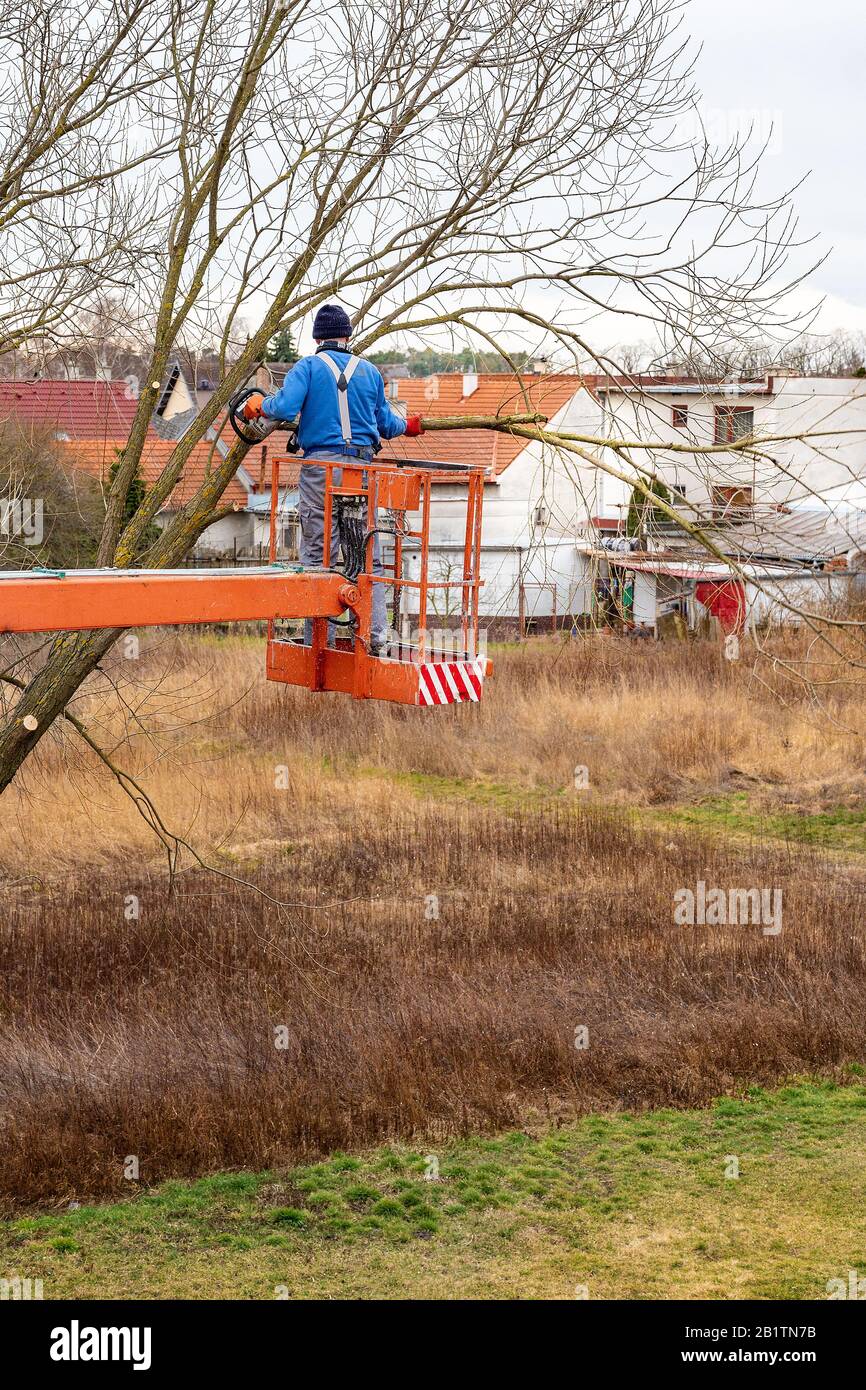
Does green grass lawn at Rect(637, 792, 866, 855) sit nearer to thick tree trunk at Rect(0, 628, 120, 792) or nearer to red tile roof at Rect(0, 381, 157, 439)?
red tile roof at Rect(0, 381, 157, 439)

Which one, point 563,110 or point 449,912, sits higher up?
point 563,110

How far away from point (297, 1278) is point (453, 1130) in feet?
5.71

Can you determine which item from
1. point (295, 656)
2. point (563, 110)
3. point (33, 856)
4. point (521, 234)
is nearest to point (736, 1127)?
point (295, 656)

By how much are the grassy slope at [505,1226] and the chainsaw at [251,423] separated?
3.77 m

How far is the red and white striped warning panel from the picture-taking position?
20.9 ft

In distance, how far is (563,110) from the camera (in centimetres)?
817

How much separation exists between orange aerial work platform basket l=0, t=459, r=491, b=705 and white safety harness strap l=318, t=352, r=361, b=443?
0.65ft

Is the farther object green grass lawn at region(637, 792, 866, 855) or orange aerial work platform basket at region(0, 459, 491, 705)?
green grass lawn at region(637, 792, 866, 855)

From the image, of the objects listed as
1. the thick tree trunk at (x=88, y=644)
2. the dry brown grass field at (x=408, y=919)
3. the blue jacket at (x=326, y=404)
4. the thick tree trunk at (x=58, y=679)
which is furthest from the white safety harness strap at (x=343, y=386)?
the dry brown grass field at (x=408, y=919)

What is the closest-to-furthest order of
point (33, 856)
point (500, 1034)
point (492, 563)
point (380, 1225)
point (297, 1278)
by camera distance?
1. point (297, 1278)
2. point (380, 1225)
3. point (500, 1034)
4. point (33, 856)
5. point (492, 563)

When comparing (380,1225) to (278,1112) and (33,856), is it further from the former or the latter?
(33,856)

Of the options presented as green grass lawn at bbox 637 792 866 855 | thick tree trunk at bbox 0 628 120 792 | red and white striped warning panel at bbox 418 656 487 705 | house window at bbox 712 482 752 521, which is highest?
house window at bbox 712 482 752 521

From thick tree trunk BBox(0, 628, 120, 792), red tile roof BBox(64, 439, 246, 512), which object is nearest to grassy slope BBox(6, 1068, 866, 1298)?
thick tree trunk BBox(0, 628, 120, 792)

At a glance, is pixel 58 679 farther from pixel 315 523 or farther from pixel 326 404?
pixel 326 404
